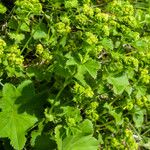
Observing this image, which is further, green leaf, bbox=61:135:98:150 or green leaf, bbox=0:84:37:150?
green leaf, bbox=61:135:98:150

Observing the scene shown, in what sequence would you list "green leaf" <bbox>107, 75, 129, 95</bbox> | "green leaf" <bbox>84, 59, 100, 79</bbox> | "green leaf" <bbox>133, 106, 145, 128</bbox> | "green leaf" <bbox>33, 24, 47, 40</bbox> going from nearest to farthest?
1. "green leaf" <bbox>84, 59, 100, 79</bbox>
2. "green leaf" <bbox>107, 75, 129, 95</bbox>
3. "green leaf" <bbox>33, 24, 47, 40</bbox>
4. "green leaf" <bbox>133, 106, 145, 128</bbox>

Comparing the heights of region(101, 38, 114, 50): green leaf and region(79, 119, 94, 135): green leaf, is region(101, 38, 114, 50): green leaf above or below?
above

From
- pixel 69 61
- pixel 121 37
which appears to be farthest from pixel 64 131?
pixel 121 37

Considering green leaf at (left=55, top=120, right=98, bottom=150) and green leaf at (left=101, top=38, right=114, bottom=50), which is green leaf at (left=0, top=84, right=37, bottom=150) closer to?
green leaf at (left=55, top=120, right=98, bottom=150)

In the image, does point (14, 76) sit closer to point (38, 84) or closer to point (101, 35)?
point (38, 84)

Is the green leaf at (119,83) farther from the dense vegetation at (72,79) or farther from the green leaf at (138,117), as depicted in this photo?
the green leaf at (138,117)

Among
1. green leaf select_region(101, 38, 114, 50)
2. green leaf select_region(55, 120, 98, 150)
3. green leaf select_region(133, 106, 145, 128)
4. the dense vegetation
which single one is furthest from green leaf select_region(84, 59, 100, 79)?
green leaf select_region(133, 106, 145, 128)

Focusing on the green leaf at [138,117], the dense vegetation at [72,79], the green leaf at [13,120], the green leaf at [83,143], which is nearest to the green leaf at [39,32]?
the dense vegetation at [72,79]

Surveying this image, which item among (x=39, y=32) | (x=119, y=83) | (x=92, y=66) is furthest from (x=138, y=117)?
(x=39, y=32)
